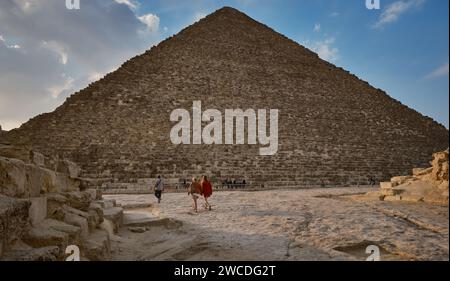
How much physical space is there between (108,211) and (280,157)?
13.9 metres

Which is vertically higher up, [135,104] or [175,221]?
[135,104]

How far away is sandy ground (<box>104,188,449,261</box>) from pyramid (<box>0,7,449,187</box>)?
1030cm

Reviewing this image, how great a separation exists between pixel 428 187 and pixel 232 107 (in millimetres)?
14898

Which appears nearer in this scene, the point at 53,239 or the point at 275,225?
the point at 53,239

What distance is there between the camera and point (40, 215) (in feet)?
10.2

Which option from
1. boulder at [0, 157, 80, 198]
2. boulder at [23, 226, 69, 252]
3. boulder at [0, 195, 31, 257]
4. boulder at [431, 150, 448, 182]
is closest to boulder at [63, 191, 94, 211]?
boulder at [0, 157, 80, 198]

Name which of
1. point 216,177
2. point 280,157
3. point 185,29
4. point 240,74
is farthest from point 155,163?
point 185,29

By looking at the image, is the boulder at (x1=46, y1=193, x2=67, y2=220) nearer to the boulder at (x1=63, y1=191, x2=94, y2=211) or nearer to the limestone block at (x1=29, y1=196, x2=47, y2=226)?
the limestone block at (x1=29, y1=196, x2=47, y2=226)

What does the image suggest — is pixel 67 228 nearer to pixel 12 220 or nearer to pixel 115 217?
pixel 12 220

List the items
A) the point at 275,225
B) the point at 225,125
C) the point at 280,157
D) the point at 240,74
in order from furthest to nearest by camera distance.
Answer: the point at 240,74, the point at 225,125, the point at 280,157, the point at 275,225

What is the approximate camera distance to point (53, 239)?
2.69m

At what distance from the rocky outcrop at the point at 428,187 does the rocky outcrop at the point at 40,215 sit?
528 centimetres

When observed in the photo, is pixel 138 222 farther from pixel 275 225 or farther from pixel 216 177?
pixel 216 177

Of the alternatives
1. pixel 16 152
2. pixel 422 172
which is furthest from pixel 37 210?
pixel 422 172
